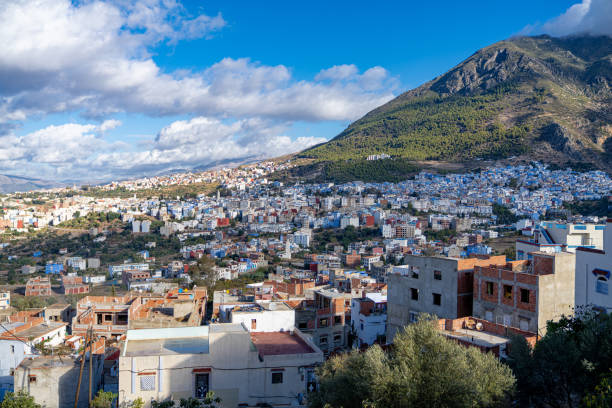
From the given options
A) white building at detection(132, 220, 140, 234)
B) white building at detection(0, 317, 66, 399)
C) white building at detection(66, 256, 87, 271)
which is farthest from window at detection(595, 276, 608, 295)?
white building at detection(132, 220, 140, 234)

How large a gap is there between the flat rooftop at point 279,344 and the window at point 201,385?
1.28m

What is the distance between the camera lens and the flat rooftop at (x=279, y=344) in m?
10.1

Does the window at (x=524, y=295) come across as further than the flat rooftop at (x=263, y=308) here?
No

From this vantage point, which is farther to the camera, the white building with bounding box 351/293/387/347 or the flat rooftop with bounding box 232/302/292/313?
the white building with bounding box 351/293/387/347

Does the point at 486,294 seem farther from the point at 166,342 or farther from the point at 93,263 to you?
the point at 93,263

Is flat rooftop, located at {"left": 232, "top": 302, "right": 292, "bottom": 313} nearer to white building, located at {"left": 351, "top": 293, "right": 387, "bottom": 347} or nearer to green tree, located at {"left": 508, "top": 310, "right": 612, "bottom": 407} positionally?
white building, located at {"left": 351, "top": 293, "right": 387, "bottom": 347}

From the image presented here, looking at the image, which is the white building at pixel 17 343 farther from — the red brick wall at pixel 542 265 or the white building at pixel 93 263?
the white building at pixel 93 263

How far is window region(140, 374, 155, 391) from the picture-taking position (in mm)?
8656

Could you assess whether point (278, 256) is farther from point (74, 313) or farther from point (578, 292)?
point (578, 292)

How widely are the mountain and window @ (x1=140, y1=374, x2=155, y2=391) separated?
309 ft

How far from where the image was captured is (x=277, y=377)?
9328 mm

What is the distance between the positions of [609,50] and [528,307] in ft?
453

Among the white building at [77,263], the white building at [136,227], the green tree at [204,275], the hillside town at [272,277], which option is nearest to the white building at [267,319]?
the hillside town at [272,277]

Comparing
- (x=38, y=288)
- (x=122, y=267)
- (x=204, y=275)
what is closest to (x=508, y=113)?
(x=122, y=267)
